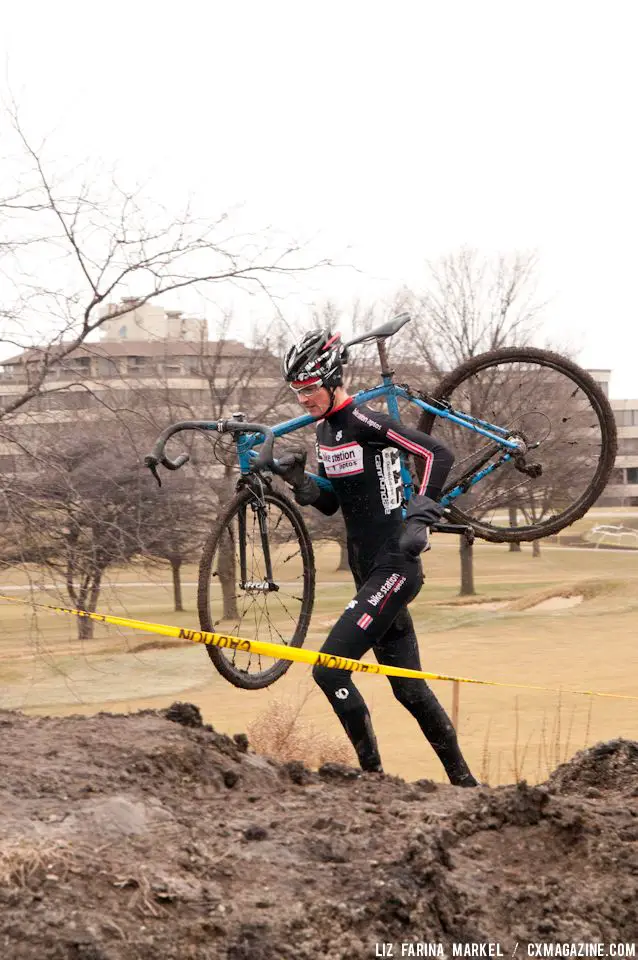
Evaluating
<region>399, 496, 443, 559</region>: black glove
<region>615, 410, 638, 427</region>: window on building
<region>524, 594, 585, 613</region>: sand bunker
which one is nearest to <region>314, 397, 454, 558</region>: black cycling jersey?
<region>399, 496, 443, 559</region>: black glove

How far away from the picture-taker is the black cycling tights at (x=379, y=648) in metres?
6.20

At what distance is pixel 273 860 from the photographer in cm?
445

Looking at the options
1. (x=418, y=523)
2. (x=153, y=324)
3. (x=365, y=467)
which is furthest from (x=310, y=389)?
(x=153, y=324)

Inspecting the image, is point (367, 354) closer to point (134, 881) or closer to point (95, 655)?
point (95, 655)

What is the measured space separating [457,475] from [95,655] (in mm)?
23221

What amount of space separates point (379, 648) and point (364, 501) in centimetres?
91

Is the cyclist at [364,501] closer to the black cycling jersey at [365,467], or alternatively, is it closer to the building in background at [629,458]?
the black cycling jersey at [365,467]

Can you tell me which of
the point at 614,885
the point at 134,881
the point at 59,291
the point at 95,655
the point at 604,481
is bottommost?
the point at 95,655

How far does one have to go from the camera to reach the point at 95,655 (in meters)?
28.8

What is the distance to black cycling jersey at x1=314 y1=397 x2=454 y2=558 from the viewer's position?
20.3 ft

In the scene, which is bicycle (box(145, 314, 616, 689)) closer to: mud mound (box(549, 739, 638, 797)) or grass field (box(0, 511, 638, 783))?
mud mound (box(549, 739, 638, 797))

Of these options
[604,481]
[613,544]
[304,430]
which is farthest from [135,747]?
[613,544]

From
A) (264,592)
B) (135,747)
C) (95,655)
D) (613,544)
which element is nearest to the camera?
(135,747)

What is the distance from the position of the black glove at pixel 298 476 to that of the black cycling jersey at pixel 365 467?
0.43ft
